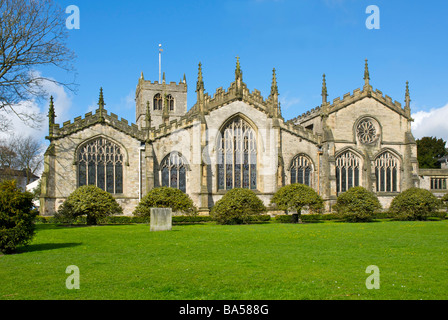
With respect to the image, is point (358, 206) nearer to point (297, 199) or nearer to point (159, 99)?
point (297, 199)

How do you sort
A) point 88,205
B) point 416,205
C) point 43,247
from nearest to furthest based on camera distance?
point 43,247 < point 88,205 < point 416,205

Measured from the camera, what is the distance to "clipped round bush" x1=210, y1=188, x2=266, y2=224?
32.2 metres

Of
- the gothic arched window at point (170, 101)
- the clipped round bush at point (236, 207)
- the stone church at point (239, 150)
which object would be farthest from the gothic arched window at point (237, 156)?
the gothic arched window at point (170, 101)

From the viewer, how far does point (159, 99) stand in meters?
69.1

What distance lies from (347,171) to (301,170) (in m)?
5.49

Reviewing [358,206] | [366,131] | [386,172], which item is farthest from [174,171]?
[386,172]

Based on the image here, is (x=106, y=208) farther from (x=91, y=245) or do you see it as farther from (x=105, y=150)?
(x=91, y=245)

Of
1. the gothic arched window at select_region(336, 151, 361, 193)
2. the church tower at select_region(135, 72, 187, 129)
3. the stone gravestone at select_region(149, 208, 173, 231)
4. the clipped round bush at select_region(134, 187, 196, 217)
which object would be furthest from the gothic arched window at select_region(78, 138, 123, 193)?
the church tower at select_region(135, 72, 187, 129)

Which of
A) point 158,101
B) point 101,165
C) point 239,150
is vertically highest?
point 158,101

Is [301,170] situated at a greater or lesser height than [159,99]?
lesser

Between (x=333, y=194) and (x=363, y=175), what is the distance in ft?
17.5

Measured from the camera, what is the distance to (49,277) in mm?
11219

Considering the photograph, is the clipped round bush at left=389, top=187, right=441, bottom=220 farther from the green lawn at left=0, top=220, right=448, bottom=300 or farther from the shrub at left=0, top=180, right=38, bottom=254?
the shrub at left=0, top=180, right=38, bottom=254
